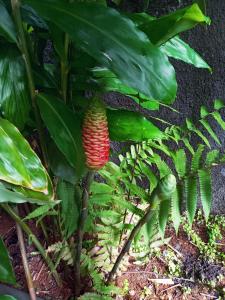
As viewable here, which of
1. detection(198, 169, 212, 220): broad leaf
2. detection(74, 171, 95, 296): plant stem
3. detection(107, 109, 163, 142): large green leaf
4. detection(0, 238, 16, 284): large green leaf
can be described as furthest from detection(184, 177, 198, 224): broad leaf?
detection(0, 238, 16, 284): large green leaf

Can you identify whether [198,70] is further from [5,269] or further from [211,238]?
[5,269]

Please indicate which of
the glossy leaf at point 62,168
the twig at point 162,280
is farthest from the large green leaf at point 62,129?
the twig at point 162,280

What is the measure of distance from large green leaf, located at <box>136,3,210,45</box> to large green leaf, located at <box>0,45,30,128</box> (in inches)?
12.3

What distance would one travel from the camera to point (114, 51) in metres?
0.63

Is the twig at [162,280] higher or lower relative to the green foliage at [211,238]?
lower

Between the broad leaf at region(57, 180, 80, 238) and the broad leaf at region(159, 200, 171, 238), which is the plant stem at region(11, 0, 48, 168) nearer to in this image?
the broad leaf at region(57, 180, 80, 238)

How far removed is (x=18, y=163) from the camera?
28.0 inches

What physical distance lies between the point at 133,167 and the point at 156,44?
59cm

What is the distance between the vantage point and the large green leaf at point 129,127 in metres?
0.90

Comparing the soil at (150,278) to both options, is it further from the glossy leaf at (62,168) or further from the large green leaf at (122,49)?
the large green leaf at (122,49)

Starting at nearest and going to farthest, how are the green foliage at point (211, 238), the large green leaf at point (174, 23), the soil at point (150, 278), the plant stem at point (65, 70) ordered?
the large green leaf at point (174, 23)
the plant stem at point (65, 70)
the soil at point (150, 278)
the green foliage at point (211, 238)

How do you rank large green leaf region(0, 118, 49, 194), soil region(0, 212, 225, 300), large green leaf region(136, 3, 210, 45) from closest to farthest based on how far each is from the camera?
large green leaf region(136, 3, 210, 45) → large green leaf region(0, 118, 49, 194) → soil region(0, 212, 225, 300)

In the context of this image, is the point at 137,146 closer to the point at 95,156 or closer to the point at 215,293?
the point at 95,156

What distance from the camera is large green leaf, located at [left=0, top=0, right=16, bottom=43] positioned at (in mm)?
722
